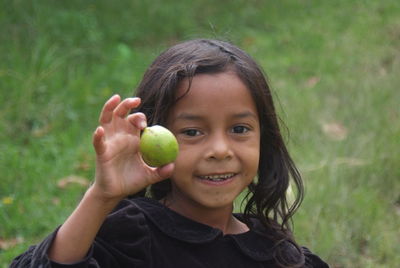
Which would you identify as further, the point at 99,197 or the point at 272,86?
the point at 272,86

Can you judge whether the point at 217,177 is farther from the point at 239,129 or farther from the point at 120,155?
the point at 120,155

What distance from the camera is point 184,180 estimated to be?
2.04 meters

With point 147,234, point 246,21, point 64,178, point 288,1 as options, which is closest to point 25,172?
point 64,178

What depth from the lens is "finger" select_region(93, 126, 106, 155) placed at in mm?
1693

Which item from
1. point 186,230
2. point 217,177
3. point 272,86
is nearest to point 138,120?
point 217,177

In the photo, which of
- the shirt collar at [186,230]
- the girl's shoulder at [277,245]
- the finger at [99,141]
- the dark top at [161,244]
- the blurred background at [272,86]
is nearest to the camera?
the finger at [99,141]

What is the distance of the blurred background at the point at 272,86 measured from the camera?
3.76 metres

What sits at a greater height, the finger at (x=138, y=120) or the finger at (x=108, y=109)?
the finger at (x=108, y=109)

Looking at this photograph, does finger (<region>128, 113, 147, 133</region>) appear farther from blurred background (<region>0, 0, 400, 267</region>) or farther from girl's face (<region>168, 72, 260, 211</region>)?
blurred background (<region>0, 0, 400, 267</region>)

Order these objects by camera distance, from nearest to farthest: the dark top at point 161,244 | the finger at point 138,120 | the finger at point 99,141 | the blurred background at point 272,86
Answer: the finger at point 99,141, the finger at point 138,120, the dark top at point 161,244, the blurred background at point 272,86

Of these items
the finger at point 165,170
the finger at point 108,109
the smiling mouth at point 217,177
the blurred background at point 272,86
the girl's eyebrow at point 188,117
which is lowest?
the blurred background at point 272,86

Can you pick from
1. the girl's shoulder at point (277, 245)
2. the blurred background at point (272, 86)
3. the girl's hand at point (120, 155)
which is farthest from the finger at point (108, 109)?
the blurred background at point (272, 86)

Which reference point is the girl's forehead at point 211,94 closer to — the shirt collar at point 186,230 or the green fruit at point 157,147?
the green fruit at point 157,147

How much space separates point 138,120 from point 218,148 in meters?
0.27
